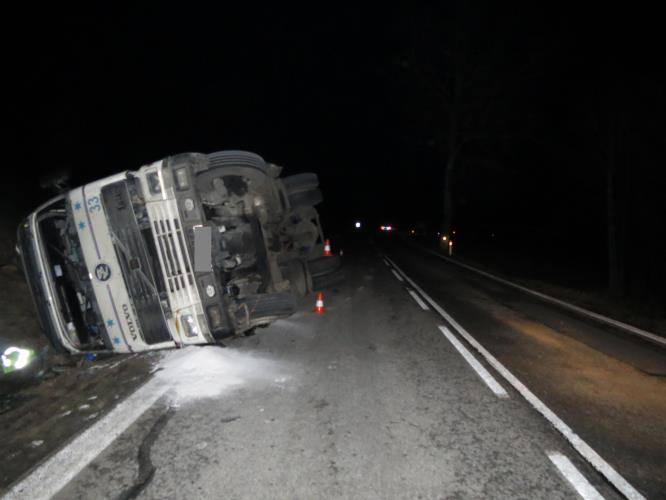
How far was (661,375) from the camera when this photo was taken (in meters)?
4.95

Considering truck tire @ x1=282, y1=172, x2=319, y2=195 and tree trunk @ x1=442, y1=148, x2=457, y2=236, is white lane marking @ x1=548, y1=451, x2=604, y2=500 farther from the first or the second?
tree trunk @ x1=442, y1=148, x2=457, y2=236

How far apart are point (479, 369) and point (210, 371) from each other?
3.57 metres

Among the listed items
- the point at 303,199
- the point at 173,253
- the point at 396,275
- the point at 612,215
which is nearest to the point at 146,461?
the point at 173,253

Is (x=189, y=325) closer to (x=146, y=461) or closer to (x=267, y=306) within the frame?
(x=267, y=306)

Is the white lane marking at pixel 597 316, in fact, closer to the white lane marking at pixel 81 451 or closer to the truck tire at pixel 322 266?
the truck tire at pixel 322 266

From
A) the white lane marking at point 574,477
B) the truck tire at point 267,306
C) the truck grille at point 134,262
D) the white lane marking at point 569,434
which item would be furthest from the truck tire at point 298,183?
the white lane marking at point 574,477

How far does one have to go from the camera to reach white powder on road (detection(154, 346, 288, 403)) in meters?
4.78

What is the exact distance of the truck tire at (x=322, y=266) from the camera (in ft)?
26.8

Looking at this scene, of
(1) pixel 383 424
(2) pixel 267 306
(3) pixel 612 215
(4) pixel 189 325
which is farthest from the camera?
(3) pixel 612 215

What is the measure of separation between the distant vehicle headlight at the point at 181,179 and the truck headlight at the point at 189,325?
1662 mm

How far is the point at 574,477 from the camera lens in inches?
118

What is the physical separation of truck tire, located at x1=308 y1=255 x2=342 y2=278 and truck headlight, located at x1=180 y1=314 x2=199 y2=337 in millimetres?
3254

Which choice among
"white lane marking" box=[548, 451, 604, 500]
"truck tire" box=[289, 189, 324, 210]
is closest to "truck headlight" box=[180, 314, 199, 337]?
"truck tire" box=[289, 189, 324, 210]

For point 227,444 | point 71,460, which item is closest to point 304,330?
point 227,444
